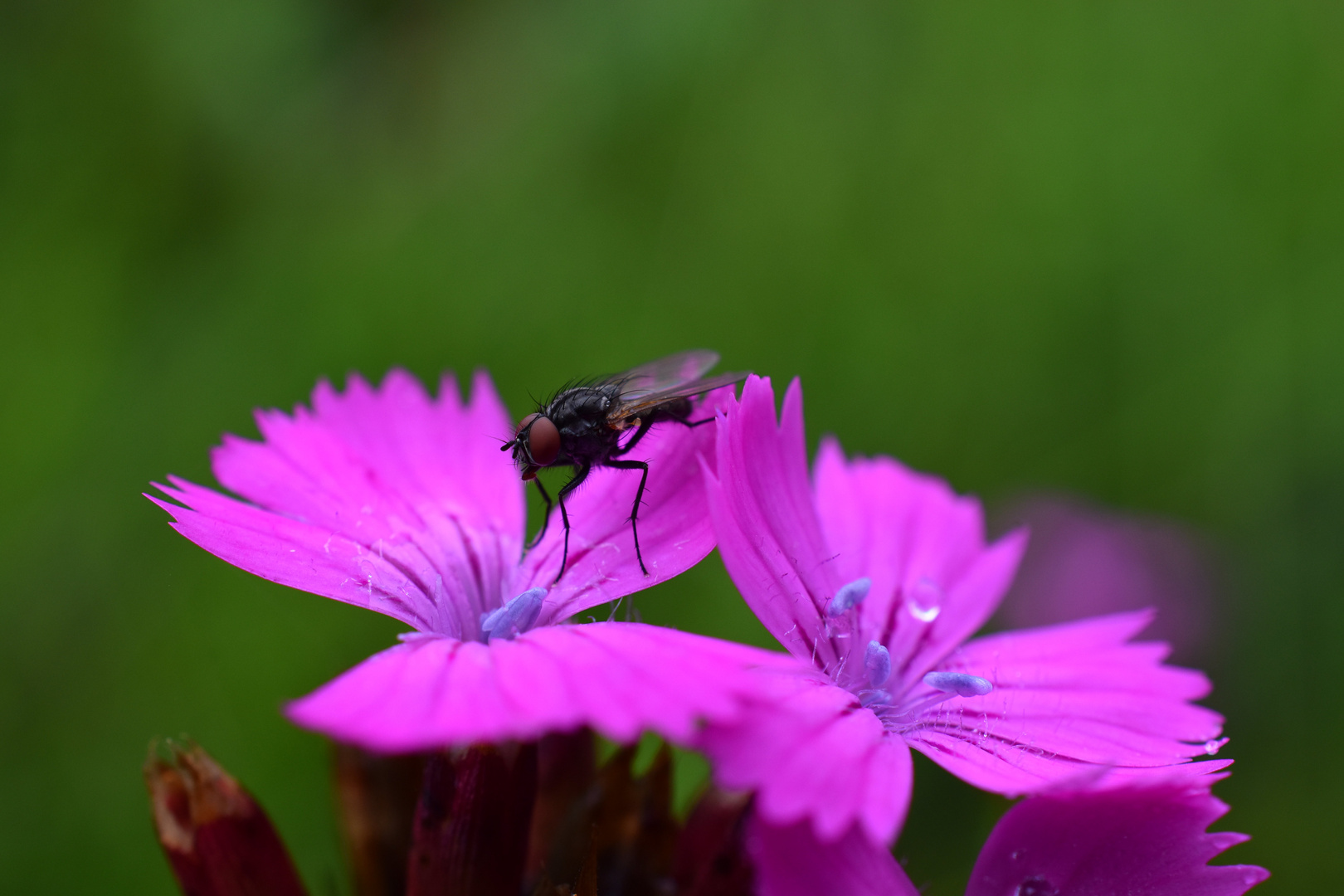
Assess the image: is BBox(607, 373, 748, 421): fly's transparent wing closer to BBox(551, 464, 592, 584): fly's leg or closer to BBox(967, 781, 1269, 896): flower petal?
BBox(551, 464, 592, 584): fly's leg

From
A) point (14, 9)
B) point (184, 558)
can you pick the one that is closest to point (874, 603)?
point (184, 558)

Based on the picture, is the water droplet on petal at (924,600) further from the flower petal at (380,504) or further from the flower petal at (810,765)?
the flower petal at (380,504)

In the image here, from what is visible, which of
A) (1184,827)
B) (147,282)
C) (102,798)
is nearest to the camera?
(1184,827)

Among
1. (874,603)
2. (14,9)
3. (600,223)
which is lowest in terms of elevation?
(874,603)

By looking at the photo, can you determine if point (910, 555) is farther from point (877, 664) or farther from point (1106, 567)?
point (1106, 567)

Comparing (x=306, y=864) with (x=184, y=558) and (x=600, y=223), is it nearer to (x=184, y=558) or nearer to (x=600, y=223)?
(x=184, y=558)

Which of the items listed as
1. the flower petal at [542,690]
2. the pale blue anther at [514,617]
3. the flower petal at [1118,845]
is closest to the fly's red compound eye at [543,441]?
the pale blue anther at [514,617]

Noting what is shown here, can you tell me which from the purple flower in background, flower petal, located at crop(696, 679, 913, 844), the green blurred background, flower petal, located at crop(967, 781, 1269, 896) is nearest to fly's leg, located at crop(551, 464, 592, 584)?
flower petal, located at crop(696, 679, 913, 844)
